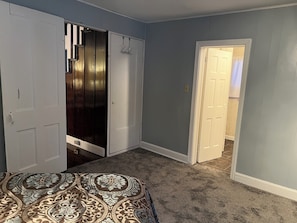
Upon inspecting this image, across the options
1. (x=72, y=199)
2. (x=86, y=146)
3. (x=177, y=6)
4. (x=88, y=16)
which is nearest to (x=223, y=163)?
(x=86, y=146)

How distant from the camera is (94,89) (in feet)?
12.4

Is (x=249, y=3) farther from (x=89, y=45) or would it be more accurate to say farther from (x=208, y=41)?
(x=89, y=45)

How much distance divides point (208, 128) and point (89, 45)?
8.18 feet

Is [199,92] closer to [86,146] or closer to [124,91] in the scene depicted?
[124,91]

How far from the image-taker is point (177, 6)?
9.50 ft

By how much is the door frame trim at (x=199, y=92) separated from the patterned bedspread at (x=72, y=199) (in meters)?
2.07

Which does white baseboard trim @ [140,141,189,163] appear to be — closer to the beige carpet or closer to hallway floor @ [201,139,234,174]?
the beige carpet

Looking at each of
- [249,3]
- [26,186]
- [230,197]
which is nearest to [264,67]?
[249,3]

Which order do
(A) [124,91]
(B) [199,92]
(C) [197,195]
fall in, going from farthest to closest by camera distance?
(A) [124,91]
(B) [199,92]
(C) [197,195]

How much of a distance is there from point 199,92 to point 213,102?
40 centimetres

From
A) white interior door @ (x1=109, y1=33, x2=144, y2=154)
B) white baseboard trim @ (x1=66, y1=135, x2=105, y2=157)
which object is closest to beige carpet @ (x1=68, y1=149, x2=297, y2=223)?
white baseboard trim @ (x1=66, y1=135, x2=105, y2=157)

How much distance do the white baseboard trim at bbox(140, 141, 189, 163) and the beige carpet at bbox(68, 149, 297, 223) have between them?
13 centimetres

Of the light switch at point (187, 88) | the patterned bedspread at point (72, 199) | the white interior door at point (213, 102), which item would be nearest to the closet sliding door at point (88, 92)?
the light switch at point (187, 88)

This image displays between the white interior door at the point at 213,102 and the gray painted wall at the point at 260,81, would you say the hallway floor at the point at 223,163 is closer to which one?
the white interior door at the point at 213,102
